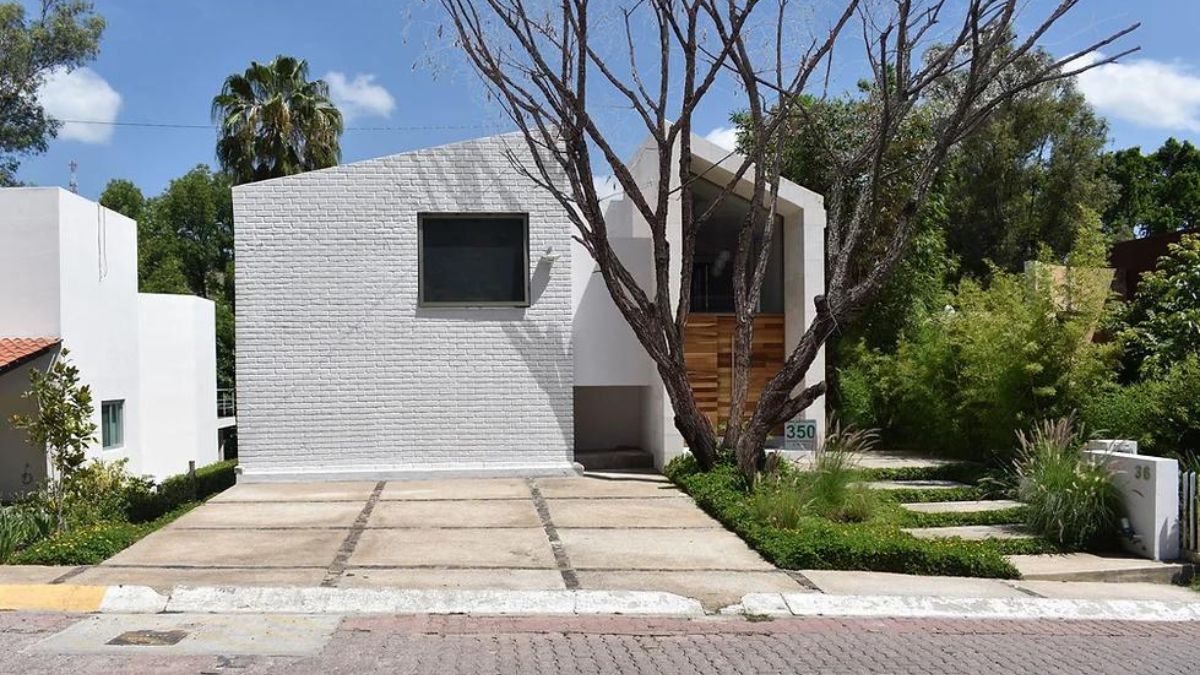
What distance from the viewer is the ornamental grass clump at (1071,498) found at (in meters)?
10.5

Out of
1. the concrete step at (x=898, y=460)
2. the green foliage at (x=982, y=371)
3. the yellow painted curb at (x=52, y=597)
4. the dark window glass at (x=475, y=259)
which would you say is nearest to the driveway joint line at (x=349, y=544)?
the yellow painted curb at (x=52, y=597)

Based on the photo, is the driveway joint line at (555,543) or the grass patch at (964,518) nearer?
the driveway joint line at (555,543)

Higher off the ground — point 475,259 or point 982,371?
point 475,259

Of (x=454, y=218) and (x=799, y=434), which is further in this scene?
(x=454, y=218)

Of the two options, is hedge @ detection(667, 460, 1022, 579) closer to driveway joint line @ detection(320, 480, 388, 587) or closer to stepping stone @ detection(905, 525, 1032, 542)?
stepping stone @ detection(905, 525, 1032, 542)

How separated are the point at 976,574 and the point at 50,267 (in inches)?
542

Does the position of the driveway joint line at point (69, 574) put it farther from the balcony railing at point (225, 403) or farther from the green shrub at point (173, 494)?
the balcony railing at point (225, 403)

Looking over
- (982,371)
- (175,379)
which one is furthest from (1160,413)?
(175,379)

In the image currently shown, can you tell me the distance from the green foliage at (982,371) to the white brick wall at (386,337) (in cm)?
604

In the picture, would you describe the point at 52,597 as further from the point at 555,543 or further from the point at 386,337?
the point at 386,337

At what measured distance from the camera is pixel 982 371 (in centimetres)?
1405

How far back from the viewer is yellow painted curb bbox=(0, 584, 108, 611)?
7.54 m

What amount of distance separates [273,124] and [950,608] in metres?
22.6

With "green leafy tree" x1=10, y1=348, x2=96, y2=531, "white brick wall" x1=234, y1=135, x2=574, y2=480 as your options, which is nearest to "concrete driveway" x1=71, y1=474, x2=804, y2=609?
"white brick wall" x1=234, y1=135, x2=574, y2=480
